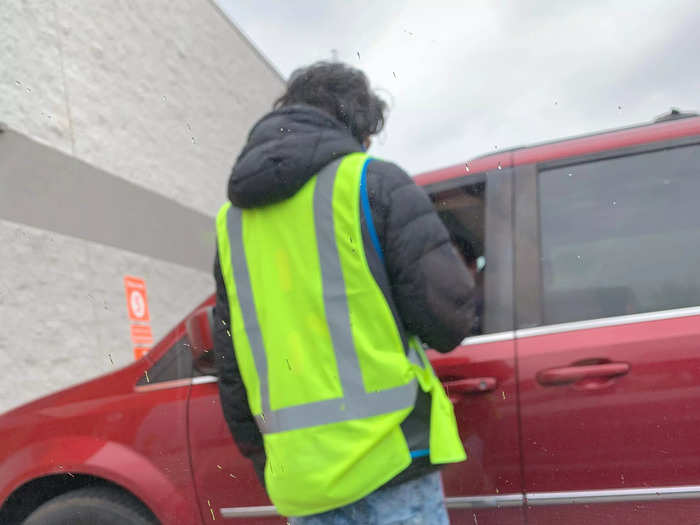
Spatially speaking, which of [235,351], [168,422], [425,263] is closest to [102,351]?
[168,422]

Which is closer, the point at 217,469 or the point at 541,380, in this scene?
the point at 541,380

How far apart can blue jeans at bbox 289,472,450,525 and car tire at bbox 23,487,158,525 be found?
0.99 meters

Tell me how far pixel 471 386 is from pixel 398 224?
666 millimetres

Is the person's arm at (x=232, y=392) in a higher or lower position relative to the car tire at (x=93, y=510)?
higher

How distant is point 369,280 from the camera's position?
1.35 metres

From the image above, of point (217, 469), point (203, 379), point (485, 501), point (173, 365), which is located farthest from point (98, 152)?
point (485, 501)

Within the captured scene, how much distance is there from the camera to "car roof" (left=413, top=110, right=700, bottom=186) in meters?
1.96

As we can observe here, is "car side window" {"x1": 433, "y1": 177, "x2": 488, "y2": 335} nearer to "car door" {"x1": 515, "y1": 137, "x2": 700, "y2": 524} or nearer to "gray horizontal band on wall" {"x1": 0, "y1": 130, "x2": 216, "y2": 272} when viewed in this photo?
"car door" {"x1": 515, "y1": 137, "x2": 700, "y2": 524}

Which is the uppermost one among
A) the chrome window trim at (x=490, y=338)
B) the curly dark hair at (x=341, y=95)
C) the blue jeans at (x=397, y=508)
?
the curly dark hair at (x=341, y=95)

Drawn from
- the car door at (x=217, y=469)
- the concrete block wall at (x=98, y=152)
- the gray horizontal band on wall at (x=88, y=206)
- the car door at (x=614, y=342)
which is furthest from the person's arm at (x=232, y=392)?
the gray horizontal band on wall at (x=88, y=206)

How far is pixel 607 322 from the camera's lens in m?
1.78

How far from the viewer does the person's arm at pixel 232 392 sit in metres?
1.59

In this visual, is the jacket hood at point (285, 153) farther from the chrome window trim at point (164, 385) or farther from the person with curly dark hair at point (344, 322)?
the chrome window trim at point (164, 385)

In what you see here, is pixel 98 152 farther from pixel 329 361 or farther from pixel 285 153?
pixel 329 361
